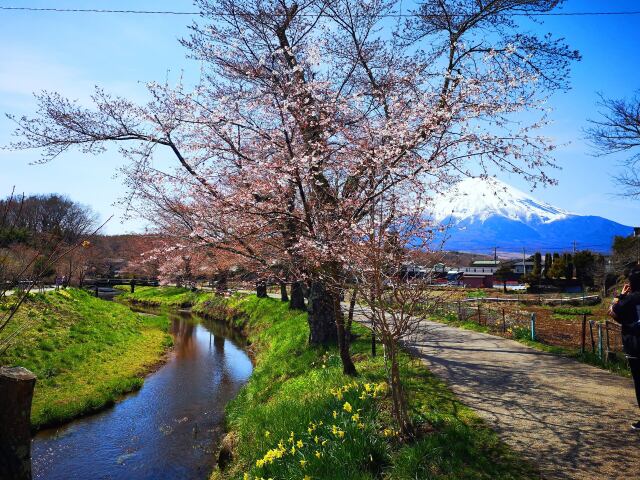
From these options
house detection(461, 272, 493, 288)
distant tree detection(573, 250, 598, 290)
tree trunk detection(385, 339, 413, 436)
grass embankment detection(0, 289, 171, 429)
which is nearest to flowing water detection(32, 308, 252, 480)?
grass embankment detection(0, 289, 171, 429)

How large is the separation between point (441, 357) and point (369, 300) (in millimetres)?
5666

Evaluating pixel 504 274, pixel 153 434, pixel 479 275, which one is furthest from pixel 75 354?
pixel 479 275

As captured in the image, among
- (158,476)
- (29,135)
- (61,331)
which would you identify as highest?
(29,135)

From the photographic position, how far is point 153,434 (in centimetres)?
974

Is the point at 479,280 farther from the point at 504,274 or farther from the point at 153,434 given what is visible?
the point at 153,434

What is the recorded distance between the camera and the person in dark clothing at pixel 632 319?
525 centimetres

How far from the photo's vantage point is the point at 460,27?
9930 mm

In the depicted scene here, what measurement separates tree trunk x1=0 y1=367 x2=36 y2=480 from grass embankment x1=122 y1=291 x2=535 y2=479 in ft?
8.37

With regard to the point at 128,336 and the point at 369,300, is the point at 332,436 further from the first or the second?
the point at 128,336

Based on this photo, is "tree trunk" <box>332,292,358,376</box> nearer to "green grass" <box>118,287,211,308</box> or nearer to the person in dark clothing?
the person in dark clothing

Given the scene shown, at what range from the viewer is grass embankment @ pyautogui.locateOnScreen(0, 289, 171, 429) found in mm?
11062

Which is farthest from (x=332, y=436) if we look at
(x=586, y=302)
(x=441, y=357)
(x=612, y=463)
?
(x=586, y=302)

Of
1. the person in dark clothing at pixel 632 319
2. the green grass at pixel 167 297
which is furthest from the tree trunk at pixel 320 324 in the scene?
the green grass at pixel 167 297

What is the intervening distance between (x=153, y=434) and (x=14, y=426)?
5.44 metres
